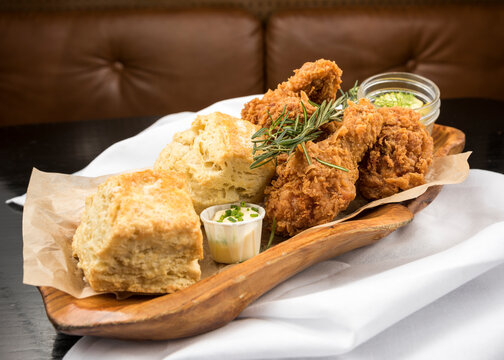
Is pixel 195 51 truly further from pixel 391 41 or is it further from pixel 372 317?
pixel 372 317

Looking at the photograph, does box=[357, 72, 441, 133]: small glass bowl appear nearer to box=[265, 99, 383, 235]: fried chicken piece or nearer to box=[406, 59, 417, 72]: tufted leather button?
box=[265, 99, 383, 235]: fried chicken piece

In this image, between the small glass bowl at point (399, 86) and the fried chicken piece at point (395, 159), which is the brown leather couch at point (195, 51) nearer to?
the small glass bowl at point (399, 86)

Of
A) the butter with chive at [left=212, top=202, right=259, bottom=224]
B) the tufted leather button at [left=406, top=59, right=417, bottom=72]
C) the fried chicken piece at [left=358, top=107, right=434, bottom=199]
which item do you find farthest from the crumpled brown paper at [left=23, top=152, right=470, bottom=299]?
the tufted leather button at [left=406, top=59, right=417, bottom=72]

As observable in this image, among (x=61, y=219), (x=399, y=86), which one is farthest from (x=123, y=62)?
(x=61, y=219)

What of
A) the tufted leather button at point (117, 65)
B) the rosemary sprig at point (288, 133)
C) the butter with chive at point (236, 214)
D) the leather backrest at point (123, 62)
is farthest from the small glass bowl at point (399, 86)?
the tufted leather button at point (117, 65)

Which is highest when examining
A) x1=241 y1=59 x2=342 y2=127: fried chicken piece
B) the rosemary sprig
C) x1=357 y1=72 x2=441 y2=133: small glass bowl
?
x1=241 y1=59 x2=342 y2=127: fried chicken piece

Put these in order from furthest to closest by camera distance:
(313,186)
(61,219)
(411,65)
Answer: (411,65)
(61,219)
(313,186)
